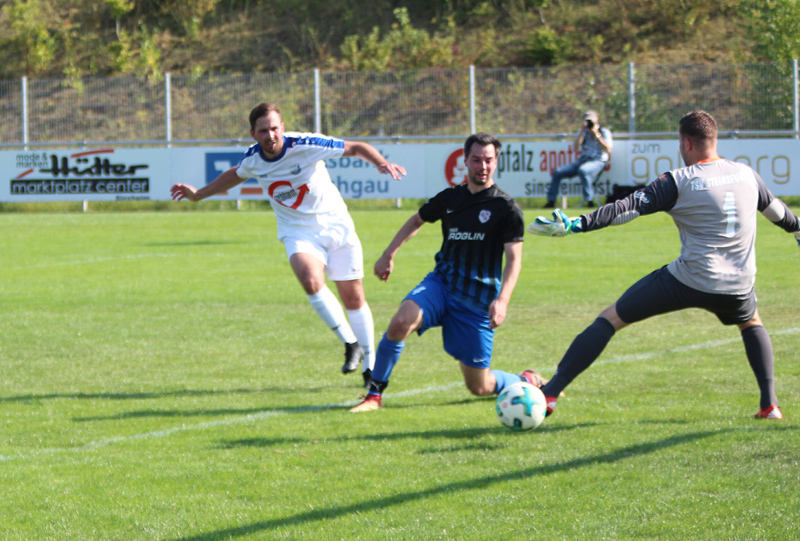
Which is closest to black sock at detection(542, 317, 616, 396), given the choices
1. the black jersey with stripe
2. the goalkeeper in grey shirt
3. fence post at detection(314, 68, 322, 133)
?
the goalkeeper in grey shirt

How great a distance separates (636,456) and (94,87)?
21.7 metres

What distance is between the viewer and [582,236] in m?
16.0

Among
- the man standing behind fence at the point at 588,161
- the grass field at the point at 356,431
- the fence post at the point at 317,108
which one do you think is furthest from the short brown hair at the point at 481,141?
the fence post at the point at 317,108

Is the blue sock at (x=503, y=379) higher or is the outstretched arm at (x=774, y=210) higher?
the outstretched arm at (x=774, y=210)

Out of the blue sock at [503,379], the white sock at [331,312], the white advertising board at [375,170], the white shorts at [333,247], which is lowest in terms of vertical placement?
the blue sock at [503,379]

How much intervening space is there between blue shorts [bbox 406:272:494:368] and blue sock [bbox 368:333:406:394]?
19 centimetres

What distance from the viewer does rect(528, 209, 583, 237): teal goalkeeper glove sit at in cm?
430

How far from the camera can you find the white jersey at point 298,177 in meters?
6.80

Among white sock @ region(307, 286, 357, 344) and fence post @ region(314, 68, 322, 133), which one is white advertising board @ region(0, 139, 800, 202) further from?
white sock @ region(307, 286, 357, 344)

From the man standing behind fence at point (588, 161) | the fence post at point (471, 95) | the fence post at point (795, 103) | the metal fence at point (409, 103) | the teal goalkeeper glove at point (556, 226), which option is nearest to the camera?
the teal goalkeeper glove at point (556, 226)

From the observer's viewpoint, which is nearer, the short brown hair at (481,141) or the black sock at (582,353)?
the black sock at (582,353)

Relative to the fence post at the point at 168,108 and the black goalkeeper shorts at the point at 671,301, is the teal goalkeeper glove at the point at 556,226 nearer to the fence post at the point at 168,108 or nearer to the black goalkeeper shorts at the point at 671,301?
the black goalkeeper shorts at the point at 671,301

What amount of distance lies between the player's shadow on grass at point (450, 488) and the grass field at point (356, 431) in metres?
0.01

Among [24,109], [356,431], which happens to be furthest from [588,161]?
[356,431]
